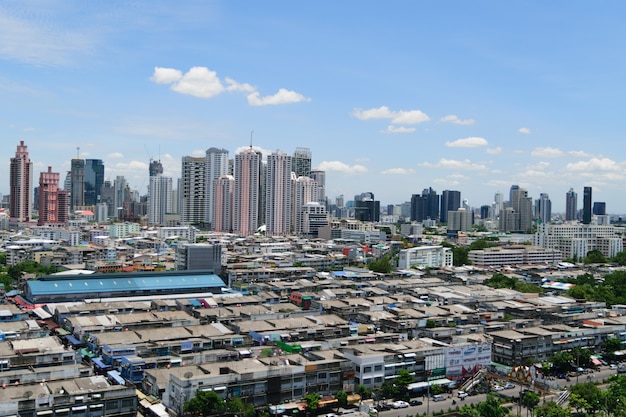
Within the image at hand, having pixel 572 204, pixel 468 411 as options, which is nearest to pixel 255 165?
pixel 468 411

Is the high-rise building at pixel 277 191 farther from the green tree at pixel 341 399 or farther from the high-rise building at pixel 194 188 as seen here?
the green tree at pixel 341 399

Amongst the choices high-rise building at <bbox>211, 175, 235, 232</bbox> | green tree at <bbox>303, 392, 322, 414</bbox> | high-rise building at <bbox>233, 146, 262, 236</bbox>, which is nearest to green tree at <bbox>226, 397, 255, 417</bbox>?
green tree at <bbox>303, 392, 322, 414</bbox>

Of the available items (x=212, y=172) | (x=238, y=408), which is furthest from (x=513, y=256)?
(x=212, y=172)

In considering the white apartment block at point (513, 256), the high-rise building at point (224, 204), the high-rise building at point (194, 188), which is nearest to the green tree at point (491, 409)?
the white apartment block at point (513, 256)

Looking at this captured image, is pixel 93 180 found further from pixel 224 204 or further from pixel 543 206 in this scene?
pixel 543 206

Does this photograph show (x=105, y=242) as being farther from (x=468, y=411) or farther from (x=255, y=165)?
(x=468, y=411)
